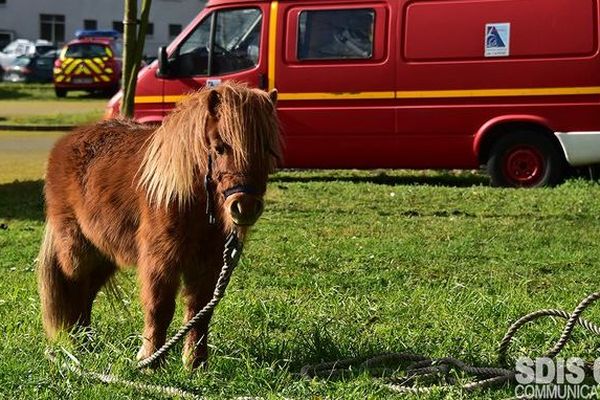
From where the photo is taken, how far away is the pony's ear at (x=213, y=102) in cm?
414

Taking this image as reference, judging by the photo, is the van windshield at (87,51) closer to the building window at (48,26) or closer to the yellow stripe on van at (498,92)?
the yellow stripe on van at (498,92)

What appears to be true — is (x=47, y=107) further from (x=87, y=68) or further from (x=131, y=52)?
(x=131, y=52)

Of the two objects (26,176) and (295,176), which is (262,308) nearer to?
(295,176)

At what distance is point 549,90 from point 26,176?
6.85 meters

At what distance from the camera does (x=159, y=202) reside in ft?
14.3

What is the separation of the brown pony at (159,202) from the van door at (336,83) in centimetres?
666

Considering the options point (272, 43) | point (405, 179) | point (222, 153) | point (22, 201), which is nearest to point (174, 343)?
point (222, 153)

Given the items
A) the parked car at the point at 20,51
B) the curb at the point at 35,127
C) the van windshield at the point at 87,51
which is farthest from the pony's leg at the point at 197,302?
the parked car at the point at 20,51

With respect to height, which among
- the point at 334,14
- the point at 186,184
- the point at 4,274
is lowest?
the point at 4,274

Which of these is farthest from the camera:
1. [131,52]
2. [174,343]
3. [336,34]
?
[336,34]

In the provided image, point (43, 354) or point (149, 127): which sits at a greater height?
point (149, 127)

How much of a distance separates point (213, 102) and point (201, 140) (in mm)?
168

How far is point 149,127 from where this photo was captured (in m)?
5.08

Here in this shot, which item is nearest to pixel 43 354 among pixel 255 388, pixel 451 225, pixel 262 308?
pixel 255 388
